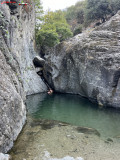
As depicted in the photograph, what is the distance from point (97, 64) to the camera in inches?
489

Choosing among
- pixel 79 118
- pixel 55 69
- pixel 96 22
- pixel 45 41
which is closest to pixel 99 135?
pixel 79 118

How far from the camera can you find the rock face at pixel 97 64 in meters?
11.5

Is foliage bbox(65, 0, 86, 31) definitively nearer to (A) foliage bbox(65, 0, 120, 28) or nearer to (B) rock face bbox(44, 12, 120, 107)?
(A) foliage bbox(65, 0, 120, 28)

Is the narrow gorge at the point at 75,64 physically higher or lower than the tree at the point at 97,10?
lower

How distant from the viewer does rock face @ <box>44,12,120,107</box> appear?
11492 millimetres

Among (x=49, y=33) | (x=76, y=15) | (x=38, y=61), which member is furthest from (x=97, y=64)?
(x=76, y=15)

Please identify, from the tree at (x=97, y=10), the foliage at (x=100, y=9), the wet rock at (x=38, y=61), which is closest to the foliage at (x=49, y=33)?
the wet rock at (x=38, y=61)

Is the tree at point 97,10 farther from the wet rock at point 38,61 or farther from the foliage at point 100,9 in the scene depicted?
the wet rock at point 38,61

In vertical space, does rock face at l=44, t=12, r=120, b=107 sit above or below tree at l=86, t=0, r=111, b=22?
below

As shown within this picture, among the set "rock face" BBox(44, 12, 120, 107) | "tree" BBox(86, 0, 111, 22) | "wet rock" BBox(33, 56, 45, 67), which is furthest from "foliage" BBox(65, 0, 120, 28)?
"wet rock" BBox(33, 56, 45, 67)

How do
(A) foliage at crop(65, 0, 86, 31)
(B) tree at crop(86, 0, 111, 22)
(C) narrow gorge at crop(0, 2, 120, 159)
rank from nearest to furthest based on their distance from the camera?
(C) narrow gorge at crop(0, 2, 120, 159)
(B) tree at crop(86, 0, 111, 22)
(A) foliage at crop(65, 0, 86, 31)

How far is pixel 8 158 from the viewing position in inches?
178

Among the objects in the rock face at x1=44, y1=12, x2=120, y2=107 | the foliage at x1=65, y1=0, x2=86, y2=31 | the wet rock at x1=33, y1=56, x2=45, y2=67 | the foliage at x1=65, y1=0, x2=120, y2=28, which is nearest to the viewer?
the rock face at x1=44, y1=12, x2=120, y2=107

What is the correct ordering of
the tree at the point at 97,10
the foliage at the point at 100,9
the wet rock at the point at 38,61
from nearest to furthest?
the wet rock at the point at 38,61, the foliage at the point at 100,9, the tree at the point at 97,10
